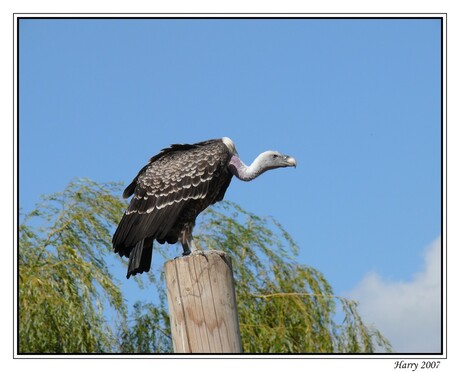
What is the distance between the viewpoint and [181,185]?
760 centimetres

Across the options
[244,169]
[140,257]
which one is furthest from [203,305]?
[244,169]

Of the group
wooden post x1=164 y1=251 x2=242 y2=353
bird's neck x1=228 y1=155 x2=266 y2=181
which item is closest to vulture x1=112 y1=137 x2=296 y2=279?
bird's neck x1=228 y1=155 x2=266 y2=181

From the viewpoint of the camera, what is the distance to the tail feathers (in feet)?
23.4

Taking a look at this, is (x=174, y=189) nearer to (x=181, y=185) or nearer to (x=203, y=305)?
(x=181, y=185)

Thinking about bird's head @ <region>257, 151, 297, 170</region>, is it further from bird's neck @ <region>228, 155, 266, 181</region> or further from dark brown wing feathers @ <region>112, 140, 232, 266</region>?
dark brown wing feathers @ <region>112, 140, 232, 266</region>

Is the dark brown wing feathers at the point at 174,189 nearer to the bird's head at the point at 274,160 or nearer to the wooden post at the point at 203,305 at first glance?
the bird's head at the point at 274,160

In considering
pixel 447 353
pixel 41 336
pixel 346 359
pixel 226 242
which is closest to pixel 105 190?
pixel 226 242

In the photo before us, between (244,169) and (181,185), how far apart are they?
0.53m

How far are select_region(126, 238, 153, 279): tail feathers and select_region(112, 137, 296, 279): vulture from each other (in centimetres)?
1

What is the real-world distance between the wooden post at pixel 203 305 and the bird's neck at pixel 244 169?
6.10 feet

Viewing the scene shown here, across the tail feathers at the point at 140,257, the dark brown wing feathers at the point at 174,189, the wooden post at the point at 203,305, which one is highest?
the dark brown wing feathers at the point at 174,189

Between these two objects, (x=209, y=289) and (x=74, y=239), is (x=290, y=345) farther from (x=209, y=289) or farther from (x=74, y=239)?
(x=209, y=289)

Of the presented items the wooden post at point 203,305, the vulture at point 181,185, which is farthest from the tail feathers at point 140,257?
the wooden post at point 203,305

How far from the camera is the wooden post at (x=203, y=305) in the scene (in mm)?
5371
